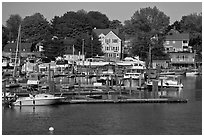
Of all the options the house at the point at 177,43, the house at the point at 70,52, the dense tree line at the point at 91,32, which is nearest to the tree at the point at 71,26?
the dense tree line at the point at 91,32

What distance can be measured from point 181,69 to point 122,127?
34.6m

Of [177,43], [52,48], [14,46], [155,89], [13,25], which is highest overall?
[13,25]

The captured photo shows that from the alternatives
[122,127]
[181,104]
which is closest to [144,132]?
[122,127]

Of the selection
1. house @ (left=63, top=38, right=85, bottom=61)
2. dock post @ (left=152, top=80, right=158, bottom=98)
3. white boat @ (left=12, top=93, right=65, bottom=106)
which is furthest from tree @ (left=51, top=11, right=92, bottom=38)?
white boat @ (left=12, top=93, right=65, bottom=106)

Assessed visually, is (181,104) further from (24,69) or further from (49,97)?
(24,69)

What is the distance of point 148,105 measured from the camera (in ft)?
87.2

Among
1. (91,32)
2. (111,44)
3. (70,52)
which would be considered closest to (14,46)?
(70,52)

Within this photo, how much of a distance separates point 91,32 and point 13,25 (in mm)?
18656

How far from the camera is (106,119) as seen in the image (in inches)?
889

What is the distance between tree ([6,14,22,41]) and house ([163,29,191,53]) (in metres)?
22.3

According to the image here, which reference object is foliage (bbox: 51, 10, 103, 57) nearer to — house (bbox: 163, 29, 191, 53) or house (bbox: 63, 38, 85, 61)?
house (bbox: 63, 38, 85, 61)

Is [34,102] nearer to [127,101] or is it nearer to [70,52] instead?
[127,101]

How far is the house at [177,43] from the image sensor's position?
2564 inches

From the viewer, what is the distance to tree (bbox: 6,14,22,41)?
75400 millimetres
